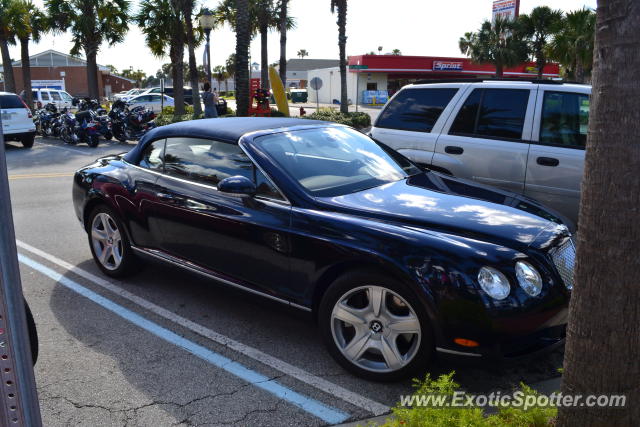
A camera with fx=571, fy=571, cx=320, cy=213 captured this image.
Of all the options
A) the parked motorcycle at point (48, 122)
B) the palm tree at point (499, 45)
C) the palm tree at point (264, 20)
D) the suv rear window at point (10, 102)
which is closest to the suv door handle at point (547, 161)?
the suv rear window at point (10, 102)

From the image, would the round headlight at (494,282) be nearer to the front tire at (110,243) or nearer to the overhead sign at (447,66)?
the front tire at (110,243)

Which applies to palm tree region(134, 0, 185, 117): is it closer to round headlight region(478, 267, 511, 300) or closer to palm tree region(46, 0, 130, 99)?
palm tree region(46, 0, 130, 99)

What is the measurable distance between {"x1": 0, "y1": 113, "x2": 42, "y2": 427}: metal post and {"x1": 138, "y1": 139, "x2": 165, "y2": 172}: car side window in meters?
3.13

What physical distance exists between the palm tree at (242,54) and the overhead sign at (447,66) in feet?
128

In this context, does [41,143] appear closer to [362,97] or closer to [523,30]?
[523,30]

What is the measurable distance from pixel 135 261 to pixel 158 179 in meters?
0.88

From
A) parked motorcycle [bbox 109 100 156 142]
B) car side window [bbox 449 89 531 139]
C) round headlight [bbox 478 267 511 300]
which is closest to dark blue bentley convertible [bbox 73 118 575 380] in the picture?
round headlight [bbox 478 267 511 300]

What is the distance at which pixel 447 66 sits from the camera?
2172 inches

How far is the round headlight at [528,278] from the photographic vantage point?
3.17 metres

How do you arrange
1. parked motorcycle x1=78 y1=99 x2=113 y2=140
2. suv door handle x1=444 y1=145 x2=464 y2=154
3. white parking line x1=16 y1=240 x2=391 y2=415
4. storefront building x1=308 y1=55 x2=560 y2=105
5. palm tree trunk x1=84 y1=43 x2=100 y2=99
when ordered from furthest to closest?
storefront building x1=308 y1=55 x2=560 y2=105
palm tree trunk x1=84 y1=43 x2=100 y2=99
parked motorcycle x1=78 y1=99 x2=113 y2=140
suv door handle x1=444 y1=145 x2=464 y2=154
white parking line x1=16 y1=240 x2=391 y2=415

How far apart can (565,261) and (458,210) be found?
2.35ft

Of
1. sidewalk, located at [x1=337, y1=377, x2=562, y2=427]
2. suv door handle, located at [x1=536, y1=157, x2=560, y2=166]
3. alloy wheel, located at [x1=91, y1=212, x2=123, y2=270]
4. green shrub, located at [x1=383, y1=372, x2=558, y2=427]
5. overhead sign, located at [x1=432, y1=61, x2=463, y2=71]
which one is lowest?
sidewalk, located at [x1=337, y1=377, x2=562, y2=427]

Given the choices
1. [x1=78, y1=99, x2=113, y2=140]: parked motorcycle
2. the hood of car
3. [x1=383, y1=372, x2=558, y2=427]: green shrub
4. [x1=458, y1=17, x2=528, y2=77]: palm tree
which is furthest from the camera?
[x1=458, y1=17, x2=528, y2=77]: palm tree

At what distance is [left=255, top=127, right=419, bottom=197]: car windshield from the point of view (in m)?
4.12
